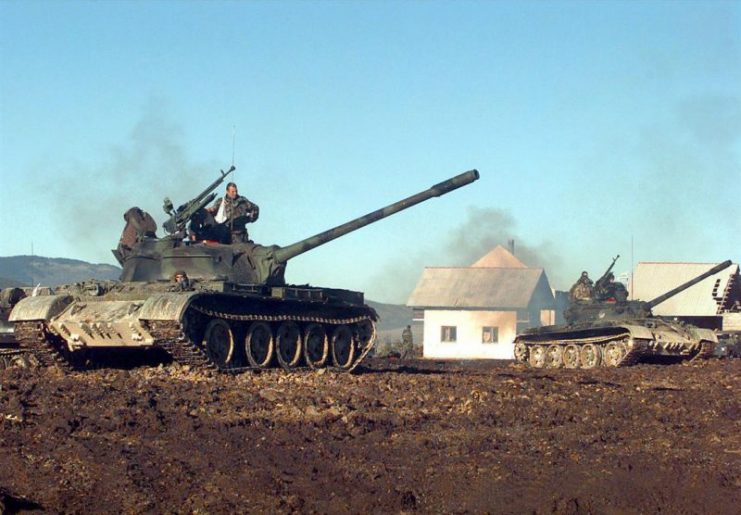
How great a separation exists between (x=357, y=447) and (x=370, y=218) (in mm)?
11080

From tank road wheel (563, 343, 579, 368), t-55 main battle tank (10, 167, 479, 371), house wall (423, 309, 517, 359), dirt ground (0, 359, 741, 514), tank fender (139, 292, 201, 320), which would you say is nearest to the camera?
dirt ground (0, 359, 741, 514)

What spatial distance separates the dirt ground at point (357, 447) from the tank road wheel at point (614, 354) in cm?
1157

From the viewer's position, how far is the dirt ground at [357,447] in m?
8.96

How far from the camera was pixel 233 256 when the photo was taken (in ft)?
71.7

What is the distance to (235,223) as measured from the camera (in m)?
22.6

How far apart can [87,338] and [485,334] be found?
4093cm

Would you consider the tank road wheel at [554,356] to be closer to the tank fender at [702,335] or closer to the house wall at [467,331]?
the tank fender at [702,335]

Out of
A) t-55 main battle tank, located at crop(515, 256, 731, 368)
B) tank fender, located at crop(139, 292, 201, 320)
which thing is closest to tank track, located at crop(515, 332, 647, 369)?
t-55 main battle tank, located at crop(515, 256, 731, 368)

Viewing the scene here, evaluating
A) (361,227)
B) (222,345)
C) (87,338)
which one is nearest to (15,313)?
(87,338)

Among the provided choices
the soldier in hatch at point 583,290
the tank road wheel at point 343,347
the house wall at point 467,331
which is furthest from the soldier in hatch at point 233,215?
the house wall at point 467,331

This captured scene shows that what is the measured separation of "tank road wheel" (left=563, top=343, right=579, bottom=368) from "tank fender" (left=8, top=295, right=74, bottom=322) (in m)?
16.9

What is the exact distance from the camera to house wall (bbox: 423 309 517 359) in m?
58.5

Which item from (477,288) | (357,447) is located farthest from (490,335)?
(357,447)

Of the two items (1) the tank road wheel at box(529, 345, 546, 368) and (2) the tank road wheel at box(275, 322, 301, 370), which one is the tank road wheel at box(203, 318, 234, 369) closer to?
(2) the tank road wheel at box(275, 322, 301, 370)
